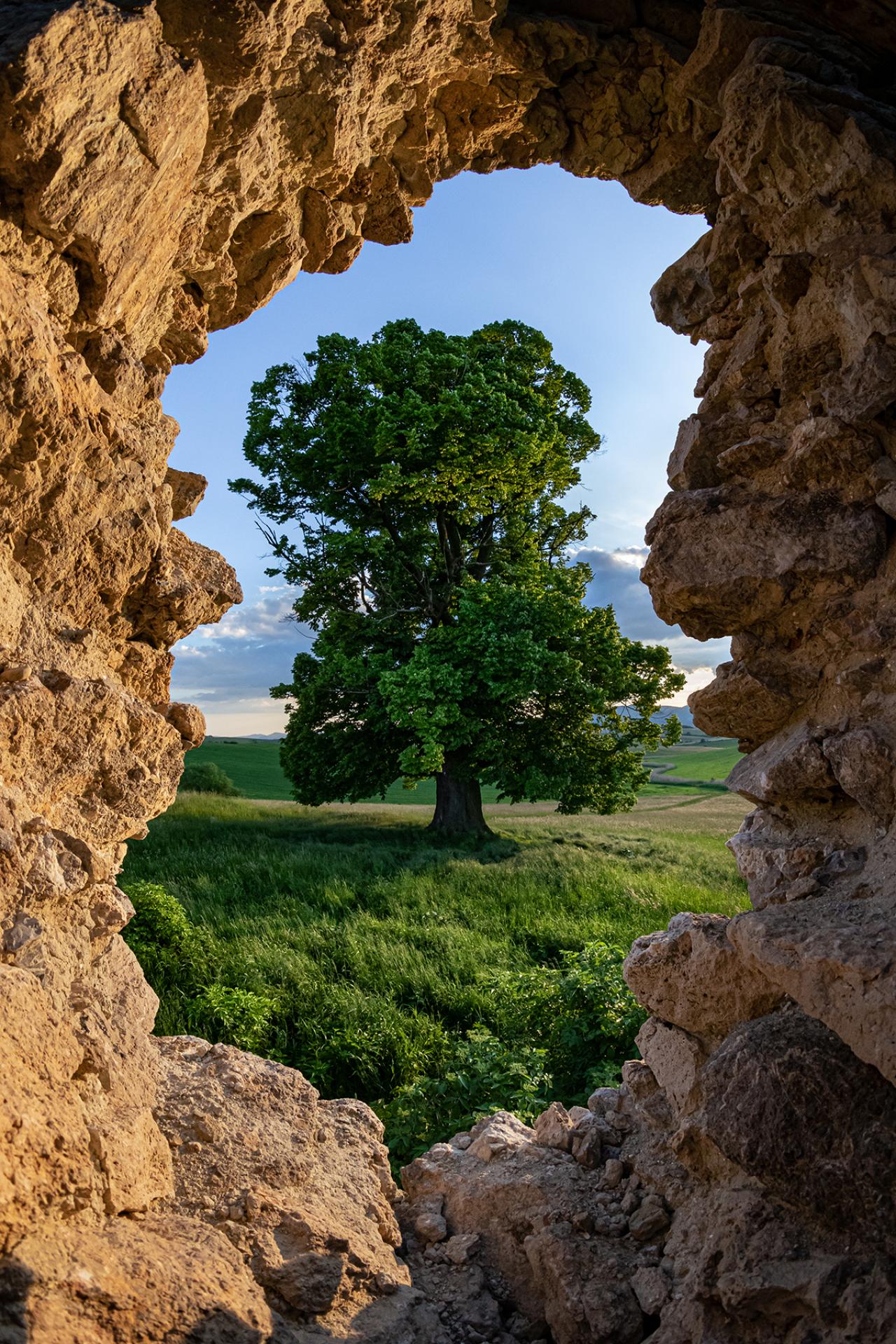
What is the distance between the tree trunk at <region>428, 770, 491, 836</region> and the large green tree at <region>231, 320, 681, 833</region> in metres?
0.03

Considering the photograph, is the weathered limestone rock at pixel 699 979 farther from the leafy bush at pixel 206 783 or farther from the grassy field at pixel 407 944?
the leafy bush at pixel 206 783

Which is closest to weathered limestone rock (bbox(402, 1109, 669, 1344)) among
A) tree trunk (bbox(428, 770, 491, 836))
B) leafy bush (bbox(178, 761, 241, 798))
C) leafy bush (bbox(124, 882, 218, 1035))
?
leafy bush (bbox(124, 882, 218, 1035))

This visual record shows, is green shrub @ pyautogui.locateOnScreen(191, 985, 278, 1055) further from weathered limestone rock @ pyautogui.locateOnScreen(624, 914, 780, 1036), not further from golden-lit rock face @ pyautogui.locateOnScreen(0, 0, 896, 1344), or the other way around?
weathered limestone rock @ pyautogui.locateOnScreen(624, 914, 780, 1036)

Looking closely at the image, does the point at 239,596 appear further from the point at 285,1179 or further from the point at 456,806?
the point at 456,806

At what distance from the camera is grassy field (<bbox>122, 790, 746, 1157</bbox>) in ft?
19.6

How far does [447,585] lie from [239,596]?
37.3ft

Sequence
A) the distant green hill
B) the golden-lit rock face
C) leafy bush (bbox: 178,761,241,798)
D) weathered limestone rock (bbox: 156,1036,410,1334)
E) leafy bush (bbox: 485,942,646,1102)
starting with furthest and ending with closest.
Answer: the distant green hill
leafy bush (bbox: 178,761,241,798)
leafy bush (bbox: 485,942,646,1102)
weathered limestone rock (bbox: 156,1036,410,1334)
the golden-lit rock face

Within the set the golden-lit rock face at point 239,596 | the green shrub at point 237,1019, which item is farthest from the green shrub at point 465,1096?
the green shrub at point 237,1019

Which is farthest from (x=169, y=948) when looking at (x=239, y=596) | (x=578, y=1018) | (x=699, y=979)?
(x=699, y=979)

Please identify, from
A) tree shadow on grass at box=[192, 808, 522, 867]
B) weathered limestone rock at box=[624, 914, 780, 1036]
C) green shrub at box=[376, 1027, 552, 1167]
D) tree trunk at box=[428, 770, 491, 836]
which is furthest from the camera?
tree trunk at box=[428, 770, 491, 836]

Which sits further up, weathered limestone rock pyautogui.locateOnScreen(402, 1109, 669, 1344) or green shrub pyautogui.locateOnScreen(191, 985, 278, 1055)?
weathered limestone rock pyautogui.locateOnScreen(402, 1109, 669, 1344)

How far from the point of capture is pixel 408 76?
3641 millimetres

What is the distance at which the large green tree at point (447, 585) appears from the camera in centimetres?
1319

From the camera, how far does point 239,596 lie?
3699mm
